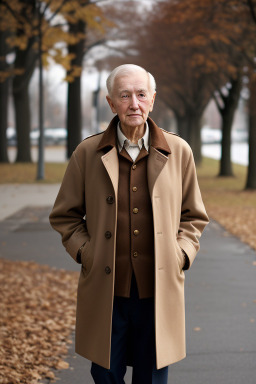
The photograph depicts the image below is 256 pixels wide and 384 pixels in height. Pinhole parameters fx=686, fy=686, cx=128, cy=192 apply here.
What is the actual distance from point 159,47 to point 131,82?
100 feet

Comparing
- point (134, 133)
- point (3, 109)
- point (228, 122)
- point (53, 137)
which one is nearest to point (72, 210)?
point (134, 133)

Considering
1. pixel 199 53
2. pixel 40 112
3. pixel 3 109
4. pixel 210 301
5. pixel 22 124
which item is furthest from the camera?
pixel 3 109

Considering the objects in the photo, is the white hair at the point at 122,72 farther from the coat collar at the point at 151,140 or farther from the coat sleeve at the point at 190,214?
the coat sleeve at the point at 190,214

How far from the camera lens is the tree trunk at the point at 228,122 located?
2530 centimetres

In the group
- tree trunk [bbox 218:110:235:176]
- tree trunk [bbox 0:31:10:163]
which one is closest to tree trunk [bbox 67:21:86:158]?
tree trunk [bbox 0:31:10:163]

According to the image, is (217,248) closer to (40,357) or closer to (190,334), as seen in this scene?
(190,334)

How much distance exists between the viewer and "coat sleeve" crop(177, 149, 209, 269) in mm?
3199

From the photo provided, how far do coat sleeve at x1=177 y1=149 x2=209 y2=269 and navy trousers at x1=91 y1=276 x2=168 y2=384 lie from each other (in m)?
0.32

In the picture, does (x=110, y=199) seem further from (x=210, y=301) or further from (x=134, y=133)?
(x=210, y=301)

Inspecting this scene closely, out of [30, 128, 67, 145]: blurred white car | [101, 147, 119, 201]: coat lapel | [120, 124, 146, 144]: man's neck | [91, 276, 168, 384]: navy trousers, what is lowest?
[30, 128, 67, 145]: blurred white car

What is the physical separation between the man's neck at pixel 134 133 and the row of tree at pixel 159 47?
13637 millimetres

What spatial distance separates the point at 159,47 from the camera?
1294 inches

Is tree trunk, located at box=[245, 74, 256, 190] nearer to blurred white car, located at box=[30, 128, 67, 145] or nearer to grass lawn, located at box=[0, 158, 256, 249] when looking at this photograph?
grass lawn, located at box=[0, 158, 256, 249]

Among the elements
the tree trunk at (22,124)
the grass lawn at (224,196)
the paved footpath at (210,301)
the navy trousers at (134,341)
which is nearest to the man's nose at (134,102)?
the navy trousers at (134,341)
